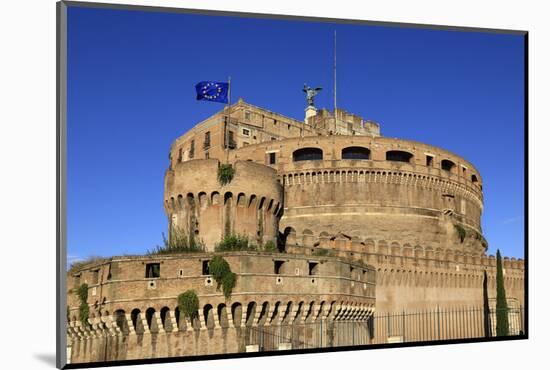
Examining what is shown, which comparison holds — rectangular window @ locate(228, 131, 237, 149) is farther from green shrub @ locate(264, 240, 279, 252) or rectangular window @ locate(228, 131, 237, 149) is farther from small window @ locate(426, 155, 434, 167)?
green shrub @ locate(264, 240, 279, 252)

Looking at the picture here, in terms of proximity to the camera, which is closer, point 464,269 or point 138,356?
point 138,356

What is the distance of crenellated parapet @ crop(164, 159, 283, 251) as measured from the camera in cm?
2400

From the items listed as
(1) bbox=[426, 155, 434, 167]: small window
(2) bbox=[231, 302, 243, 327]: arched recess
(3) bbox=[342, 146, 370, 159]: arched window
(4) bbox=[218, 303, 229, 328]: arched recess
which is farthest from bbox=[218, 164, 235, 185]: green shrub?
(1) bbox=[426, 155, 434, 167]: small window

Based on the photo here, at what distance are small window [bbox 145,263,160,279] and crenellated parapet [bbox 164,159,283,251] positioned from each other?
573 centimetres

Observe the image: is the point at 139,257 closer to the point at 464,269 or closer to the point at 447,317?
the point at 447,317

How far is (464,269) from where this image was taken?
30.2 meters

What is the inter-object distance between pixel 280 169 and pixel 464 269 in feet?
30.3

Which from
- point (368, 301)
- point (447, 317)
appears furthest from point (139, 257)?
point (447, 317)

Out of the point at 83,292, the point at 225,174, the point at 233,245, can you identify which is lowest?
the point at 83,292

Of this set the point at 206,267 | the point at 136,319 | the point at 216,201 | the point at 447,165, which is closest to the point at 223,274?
the point at 206,267

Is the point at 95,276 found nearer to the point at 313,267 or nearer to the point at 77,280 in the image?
the point at 77,280

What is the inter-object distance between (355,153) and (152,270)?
1840 centimetres

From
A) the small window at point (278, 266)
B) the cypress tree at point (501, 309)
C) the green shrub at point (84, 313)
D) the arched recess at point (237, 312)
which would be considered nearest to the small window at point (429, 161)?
the cypress tree at point (501, 309)

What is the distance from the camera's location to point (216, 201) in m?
24.1
